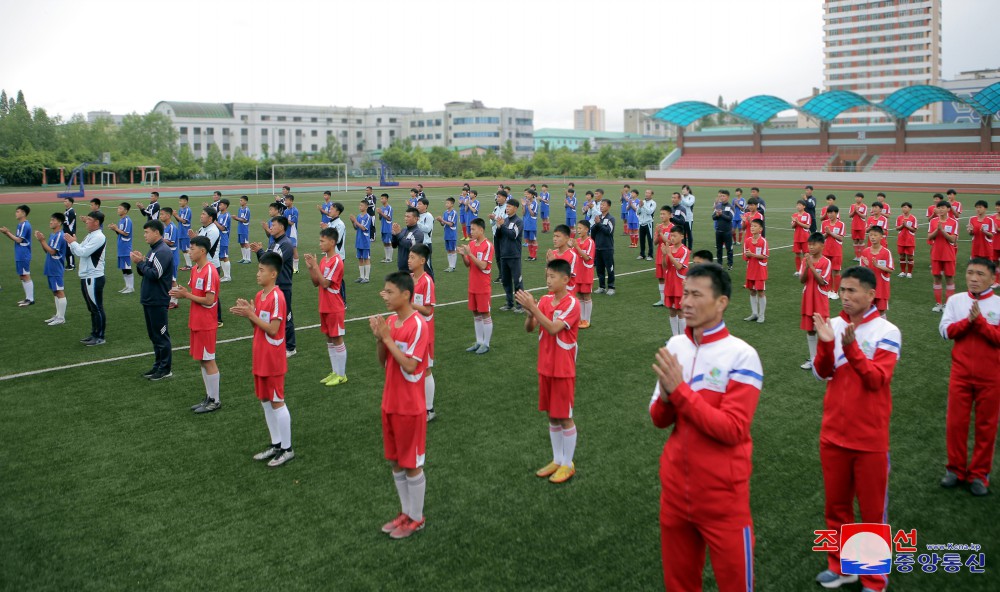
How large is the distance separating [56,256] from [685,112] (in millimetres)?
71712

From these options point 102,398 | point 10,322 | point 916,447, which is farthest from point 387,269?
point 916,447

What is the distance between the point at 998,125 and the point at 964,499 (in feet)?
237

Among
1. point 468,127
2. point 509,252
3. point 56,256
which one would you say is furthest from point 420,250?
point 468,127

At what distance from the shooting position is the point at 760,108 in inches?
2830

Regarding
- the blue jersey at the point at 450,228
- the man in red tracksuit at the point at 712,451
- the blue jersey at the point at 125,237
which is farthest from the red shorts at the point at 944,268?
the blue jersey at the point at 125,237

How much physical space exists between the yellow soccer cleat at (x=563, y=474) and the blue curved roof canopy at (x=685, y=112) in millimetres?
73829

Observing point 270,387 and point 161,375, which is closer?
point 270,387

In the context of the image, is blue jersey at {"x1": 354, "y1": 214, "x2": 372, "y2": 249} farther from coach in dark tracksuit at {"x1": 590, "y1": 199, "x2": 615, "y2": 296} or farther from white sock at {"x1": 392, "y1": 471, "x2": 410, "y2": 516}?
white sock at {"x1": 392, "y1": 471, "x2": 410, "y2": 516}

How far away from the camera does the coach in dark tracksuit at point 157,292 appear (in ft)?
31.3

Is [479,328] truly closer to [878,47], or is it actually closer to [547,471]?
[547,471]

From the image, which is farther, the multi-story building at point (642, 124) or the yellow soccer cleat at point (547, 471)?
the multi-story building at point (642, 124)

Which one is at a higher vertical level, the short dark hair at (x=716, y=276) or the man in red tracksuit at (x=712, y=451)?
the short dark hair at (x=716, y=276)

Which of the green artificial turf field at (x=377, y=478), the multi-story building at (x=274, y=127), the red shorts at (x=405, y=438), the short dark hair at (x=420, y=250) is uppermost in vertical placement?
the multi-story building at (x=274, y=127)

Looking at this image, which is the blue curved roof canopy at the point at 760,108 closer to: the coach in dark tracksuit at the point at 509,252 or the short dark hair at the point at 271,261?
the coach in dark tracksuit at the point at 509,252
